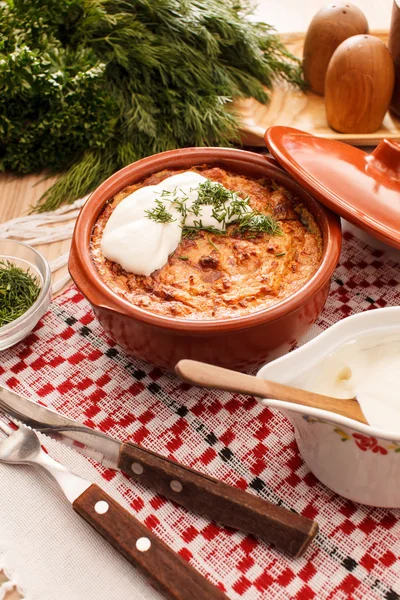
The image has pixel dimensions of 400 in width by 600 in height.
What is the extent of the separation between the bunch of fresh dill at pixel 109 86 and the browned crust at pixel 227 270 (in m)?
0.71

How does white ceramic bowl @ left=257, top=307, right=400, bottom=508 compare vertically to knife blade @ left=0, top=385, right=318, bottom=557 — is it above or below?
above

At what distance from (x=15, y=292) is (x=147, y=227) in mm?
551

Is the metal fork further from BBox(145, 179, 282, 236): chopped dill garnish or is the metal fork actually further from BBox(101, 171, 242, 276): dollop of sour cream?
BBox(145, 179, 282, 236): chopped dill garnish

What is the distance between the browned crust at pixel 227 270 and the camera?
1.75m

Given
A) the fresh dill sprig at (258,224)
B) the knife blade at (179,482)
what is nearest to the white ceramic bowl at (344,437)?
the knife blade at (179,482)

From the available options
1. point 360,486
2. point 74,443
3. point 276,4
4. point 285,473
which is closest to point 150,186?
point 74,443

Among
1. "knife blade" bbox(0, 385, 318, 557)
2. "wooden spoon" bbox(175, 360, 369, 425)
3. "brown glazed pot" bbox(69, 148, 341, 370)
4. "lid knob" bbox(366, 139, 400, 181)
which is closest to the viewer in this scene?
"wooden spoon" bbox(175, 360, 369, 425)

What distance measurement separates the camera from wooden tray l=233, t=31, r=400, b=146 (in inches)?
104

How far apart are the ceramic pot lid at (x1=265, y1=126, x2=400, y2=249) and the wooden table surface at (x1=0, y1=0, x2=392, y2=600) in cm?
95

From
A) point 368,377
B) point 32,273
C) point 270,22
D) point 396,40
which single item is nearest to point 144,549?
point 368,377

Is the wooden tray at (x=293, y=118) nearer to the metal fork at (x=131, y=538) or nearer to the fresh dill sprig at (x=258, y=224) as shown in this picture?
the fresh dill sprig at (x=258, y=224)

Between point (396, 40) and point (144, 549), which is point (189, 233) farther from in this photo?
point (396, 40)

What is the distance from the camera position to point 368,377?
5.06ft

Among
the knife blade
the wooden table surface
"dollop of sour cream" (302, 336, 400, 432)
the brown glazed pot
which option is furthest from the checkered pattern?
the wooden table surface
